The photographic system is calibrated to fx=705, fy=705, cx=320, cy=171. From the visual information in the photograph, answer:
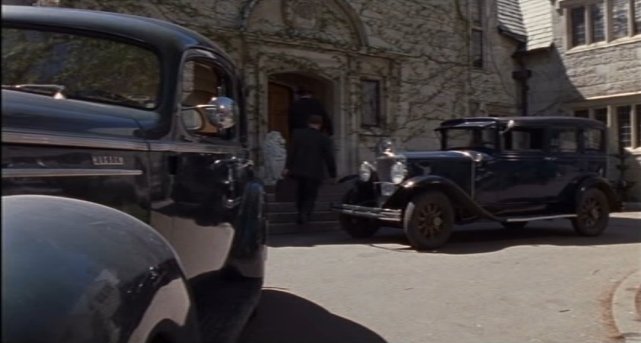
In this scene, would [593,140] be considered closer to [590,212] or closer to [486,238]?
[590,212]

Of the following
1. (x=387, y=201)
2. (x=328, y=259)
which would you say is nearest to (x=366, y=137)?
(x=387, y=201)

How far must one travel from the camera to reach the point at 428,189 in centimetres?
888

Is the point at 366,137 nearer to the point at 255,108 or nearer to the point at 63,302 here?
the point at 255,108

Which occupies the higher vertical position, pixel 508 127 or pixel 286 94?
pixel 286 94

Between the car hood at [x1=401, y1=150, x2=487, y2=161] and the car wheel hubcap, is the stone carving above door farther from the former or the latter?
the car wheel hubcap

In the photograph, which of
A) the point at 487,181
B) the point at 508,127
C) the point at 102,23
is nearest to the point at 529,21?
the point at 508,127

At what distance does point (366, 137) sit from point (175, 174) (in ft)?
42.7

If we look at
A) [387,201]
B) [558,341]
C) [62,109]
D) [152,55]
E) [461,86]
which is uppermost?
[461,86]

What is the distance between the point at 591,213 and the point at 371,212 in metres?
3.62

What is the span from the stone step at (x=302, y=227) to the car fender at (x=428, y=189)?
206 centimetres

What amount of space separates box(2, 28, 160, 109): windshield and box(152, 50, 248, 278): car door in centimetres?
19

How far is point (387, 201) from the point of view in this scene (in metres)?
9.13

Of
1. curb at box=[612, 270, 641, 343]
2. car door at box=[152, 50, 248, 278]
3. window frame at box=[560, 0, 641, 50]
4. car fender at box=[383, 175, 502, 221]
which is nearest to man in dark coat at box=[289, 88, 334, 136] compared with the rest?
car fender at box=[383, 175, 502, 221]

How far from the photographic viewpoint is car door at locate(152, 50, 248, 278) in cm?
312
